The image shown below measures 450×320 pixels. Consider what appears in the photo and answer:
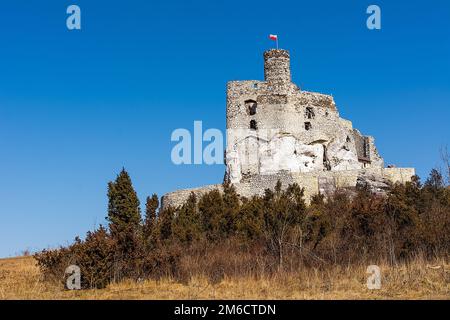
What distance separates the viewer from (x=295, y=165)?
1635 inches

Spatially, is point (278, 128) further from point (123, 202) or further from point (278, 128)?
point (123, 202)

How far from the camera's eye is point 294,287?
11.2 metres

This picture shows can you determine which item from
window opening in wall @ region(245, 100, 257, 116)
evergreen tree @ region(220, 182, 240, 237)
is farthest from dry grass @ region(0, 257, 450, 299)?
window opening in wall @ region(245, 100, 257, 116)

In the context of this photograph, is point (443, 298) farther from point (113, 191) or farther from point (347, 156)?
point (347, 156)

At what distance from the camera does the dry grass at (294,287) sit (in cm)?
1027

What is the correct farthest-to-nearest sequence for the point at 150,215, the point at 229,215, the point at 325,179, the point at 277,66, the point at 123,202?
the point at 277,66 < the point at 325,179 < the point at 229,215 < the point at 123,202 < the point at 150,215

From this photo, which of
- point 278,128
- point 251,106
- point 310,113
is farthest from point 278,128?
point 310,113

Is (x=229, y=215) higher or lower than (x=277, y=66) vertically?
lower

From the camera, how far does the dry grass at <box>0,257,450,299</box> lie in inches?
404

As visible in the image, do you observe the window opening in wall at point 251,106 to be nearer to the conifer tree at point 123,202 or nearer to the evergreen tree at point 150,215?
the evergreen tree at point 150,215

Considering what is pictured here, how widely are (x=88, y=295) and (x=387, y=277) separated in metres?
5.69

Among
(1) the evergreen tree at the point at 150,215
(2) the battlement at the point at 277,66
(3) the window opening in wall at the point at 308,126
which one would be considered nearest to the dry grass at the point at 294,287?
(1) the evergreen tree at the point at 150,215
